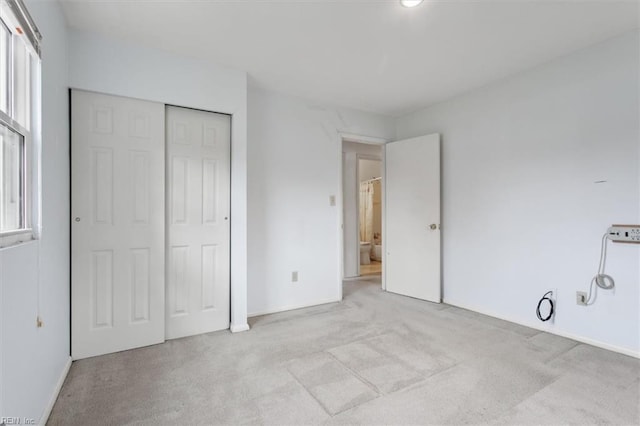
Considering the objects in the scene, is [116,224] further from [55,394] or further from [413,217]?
[413,217]

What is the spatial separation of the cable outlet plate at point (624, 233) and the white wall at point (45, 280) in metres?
3.64

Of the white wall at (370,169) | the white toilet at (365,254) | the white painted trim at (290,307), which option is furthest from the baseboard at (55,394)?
the white wall at (370,169)

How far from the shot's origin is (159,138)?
2.49m

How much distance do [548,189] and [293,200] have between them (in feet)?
8.08

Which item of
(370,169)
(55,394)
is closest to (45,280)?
(55,394)

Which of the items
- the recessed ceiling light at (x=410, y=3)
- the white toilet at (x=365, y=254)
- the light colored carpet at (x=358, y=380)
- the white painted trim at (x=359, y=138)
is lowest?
the light colored carpet at (x=358, y=380)

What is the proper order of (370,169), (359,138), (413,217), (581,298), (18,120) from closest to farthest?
(18,120) → (581,298) → (413,217) → (359,138) → (370,169)

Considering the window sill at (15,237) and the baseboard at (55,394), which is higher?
the window sill at (15,237)

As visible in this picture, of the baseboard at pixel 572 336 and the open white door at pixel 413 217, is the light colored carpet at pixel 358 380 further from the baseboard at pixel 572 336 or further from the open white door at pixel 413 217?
the open white door at pixel 413 217

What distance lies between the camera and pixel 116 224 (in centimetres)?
235

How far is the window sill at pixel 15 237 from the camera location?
121 centimetres

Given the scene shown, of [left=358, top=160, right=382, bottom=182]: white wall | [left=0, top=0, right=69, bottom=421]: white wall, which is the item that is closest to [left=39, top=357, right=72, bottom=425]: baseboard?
[left=0, top=0, right=69, bottom=421]: white wall

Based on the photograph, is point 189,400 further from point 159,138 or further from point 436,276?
point 436,276

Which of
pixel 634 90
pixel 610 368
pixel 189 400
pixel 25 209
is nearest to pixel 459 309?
pixel 610 368
